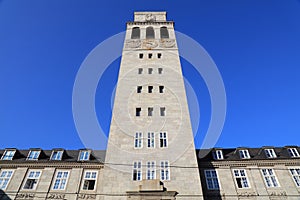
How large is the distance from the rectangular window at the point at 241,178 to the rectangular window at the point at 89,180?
1515 centimetres

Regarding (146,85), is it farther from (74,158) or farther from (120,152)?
(74,158)

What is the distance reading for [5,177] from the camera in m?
22.5

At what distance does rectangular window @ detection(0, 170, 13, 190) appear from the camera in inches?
854

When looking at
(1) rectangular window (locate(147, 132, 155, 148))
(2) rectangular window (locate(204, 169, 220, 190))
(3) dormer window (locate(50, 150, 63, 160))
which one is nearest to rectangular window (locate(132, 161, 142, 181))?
(1) rectangular window (locate(147, 132, 155, 148))

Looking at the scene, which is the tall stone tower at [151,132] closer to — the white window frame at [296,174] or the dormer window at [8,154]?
the white window frame at [296,174]

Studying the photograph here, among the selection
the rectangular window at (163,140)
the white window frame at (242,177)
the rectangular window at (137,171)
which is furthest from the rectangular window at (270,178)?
the rectangular window at (137,171)

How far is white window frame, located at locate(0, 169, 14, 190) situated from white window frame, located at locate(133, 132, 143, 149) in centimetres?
1411

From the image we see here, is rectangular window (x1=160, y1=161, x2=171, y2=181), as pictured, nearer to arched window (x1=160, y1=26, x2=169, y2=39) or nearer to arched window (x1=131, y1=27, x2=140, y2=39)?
arched window (x1=160, y1=26, x2=169, y2=39)

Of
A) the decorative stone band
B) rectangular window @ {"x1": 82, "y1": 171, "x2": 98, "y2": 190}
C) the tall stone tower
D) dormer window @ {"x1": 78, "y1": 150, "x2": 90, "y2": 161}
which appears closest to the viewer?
the tall stone tower

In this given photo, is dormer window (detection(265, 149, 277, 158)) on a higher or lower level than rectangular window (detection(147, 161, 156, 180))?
higher

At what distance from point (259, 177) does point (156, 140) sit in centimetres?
1165

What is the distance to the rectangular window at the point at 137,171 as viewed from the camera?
758 inches

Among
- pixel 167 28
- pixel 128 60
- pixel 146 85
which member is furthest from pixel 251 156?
pixel 167 28

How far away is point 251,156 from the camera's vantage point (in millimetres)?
24891
